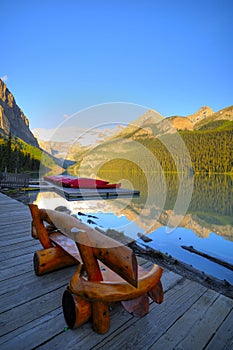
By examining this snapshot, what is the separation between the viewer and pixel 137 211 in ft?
29.1

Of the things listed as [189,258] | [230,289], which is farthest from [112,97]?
[189,258]

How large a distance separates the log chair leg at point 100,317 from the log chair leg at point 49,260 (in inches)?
30.1

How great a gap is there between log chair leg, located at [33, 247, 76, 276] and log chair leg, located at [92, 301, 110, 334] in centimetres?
76

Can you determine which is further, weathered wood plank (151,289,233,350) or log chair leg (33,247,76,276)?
log chair leg (33,247,76,276)

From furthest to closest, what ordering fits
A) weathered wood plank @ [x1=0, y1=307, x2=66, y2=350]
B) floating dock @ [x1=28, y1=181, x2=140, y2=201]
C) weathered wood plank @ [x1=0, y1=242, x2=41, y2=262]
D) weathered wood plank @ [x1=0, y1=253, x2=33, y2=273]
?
floating dock @ [x1=28, y1=181, x2=140, y2=201] < weathered wood plank @ [x1=0, y1=242, x2=41, y2=262] < weathered wood plank @ [x1=0, y1=253, x2=33, y2=273] < weathered wood plank @ [x1=0, y1=307, x2=66, y2=350]

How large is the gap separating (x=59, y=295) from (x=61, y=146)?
8.56ft

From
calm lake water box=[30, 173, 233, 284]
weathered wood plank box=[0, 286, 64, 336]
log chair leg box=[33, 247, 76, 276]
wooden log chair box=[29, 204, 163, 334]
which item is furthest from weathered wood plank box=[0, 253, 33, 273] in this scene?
calm lake water box=[30, 173, 233, 284]

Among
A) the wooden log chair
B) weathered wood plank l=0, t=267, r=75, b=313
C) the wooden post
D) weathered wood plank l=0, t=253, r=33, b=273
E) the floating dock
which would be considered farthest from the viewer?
the floating dock

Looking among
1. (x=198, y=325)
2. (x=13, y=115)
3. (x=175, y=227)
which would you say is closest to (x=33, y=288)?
(x=198, y=325)

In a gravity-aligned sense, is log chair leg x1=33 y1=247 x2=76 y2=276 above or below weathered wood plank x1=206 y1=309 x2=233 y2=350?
above

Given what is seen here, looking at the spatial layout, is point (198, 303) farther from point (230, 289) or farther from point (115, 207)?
point (115, 207)

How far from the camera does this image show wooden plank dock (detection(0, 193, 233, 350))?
1354 millimetres

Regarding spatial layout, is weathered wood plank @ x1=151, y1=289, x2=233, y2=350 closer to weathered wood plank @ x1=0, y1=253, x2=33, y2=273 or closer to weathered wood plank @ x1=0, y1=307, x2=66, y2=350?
weathered wood plank @ x1=0, y1=307, x2=66, y2=350

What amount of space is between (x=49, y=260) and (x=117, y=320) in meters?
0.95
